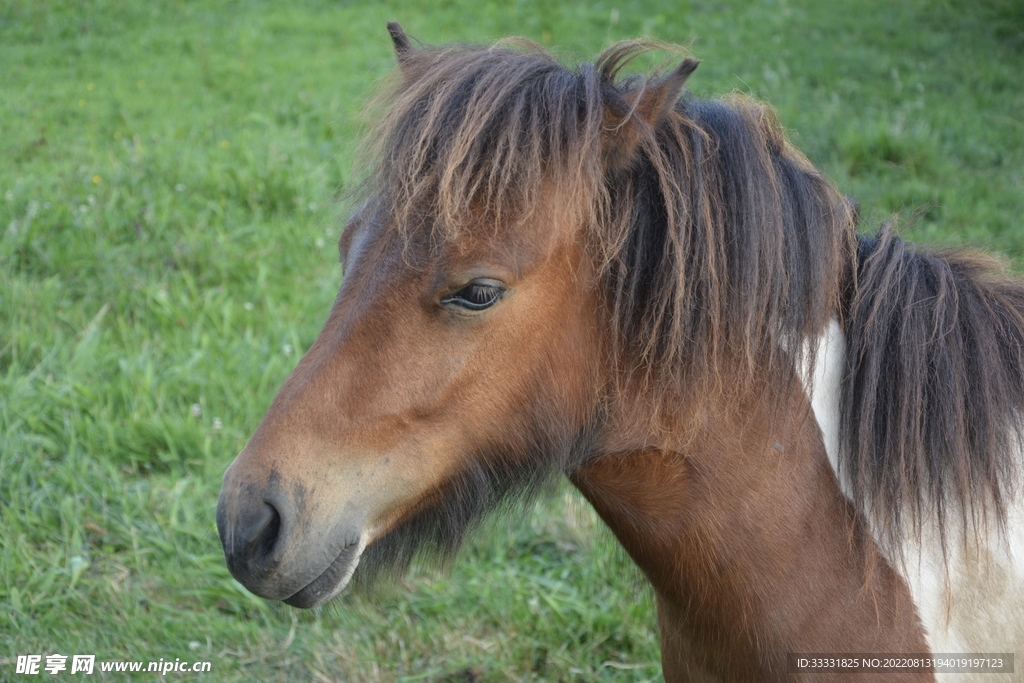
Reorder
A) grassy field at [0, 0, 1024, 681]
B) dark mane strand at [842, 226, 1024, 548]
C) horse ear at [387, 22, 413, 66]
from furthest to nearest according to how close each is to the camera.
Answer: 1. grassy field at [0, 0, 1024, 681]
2. horse ear at [387, 22, 413, 66]
3. dark mane strand at [842, 226, 1024, 548]

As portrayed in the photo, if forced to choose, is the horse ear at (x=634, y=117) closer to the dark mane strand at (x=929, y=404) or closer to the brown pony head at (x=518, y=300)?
the brown pony head at (x=518, y=300)

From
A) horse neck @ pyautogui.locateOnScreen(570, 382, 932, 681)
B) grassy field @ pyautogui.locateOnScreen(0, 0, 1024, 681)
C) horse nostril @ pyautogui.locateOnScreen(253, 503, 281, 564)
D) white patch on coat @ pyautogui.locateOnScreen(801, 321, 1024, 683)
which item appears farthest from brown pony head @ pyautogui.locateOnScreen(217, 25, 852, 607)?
grassy field @ pyautogui.locateOnScreen(0, 0, 1024, 681)

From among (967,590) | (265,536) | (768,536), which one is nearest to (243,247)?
(265,536)

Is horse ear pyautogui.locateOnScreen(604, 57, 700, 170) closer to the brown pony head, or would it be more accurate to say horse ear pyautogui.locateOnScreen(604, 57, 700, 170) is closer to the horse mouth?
the brown pony head

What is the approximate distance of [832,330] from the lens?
68.3 inches

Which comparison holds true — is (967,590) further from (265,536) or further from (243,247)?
(243,247)

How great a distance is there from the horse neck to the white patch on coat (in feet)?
0.15

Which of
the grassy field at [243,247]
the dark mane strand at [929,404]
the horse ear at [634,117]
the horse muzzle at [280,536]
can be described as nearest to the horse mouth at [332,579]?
the horse muzzle at [280,536]

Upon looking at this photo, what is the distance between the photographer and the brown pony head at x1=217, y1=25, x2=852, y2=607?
5.05 feet

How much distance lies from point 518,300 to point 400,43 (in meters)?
0.89

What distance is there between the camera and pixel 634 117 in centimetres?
160

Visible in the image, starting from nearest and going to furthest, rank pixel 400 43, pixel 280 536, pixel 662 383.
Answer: pixel 280 536 < pixel 662 383 < pixel 400 43

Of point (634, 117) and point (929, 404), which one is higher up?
point (634, 117)

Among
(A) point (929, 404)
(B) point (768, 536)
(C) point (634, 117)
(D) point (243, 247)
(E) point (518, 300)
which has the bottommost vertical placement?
(D) point (243, 247)
